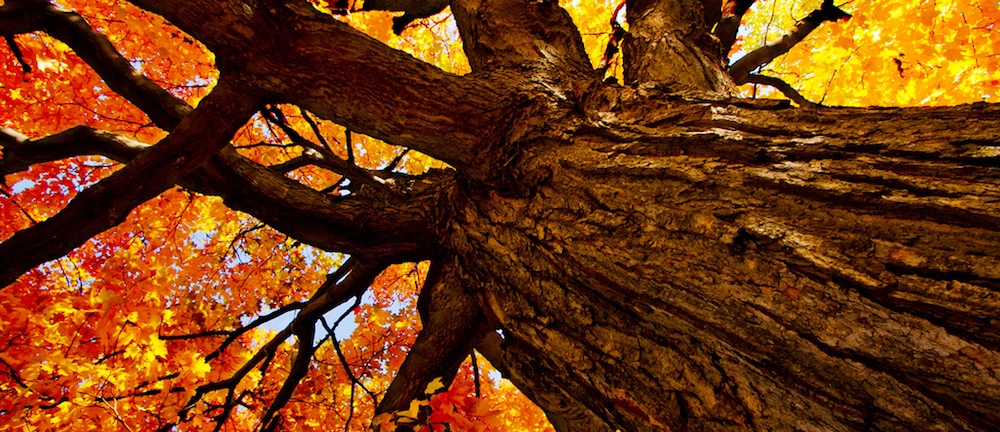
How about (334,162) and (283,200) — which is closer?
(283,200)

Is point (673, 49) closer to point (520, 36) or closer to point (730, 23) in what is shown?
point (520, 36)

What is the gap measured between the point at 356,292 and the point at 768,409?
8.31 feet

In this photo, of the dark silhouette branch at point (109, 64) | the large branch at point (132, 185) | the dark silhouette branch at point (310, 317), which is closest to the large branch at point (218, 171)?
the dark silhouette branch at point (109, 64)

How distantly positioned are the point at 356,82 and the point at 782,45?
3.43 metres

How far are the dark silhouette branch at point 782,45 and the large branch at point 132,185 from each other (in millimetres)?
3480

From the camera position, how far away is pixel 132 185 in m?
1.91

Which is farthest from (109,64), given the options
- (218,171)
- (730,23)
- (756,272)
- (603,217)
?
(730,23)

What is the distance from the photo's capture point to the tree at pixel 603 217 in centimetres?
97

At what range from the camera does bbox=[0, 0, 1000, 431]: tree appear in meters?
0.97

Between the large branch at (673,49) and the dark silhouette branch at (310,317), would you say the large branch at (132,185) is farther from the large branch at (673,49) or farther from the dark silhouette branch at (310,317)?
the large branch at (673,49)

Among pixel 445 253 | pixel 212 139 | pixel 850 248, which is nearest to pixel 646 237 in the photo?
pixel 850 248

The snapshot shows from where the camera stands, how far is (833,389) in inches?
37.6

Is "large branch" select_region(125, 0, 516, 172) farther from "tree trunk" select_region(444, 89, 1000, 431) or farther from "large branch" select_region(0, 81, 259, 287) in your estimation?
"tree trunk" select_region(444, 89, 1000, 431)

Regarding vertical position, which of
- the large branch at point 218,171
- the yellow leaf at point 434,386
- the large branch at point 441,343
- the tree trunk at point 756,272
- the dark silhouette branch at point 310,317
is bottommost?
the tree trunk at point 756,272
